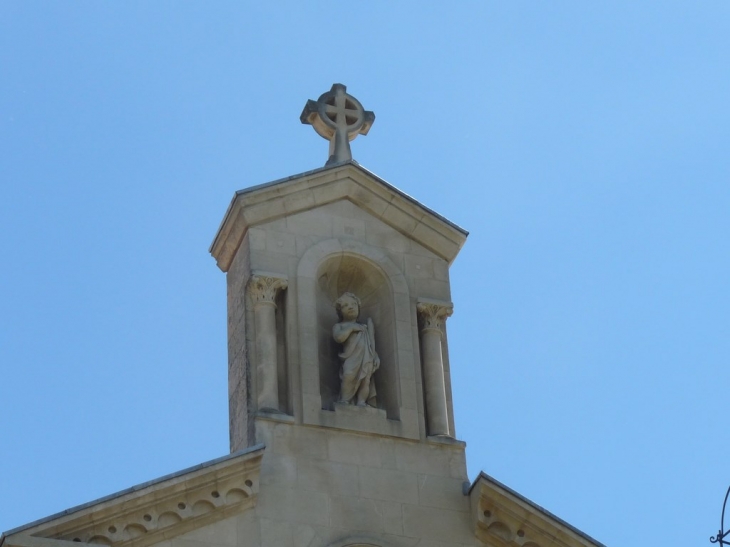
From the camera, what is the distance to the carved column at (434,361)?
89.2 feet

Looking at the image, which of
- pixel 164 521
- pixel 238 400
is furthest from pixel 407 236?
pixel 164 521

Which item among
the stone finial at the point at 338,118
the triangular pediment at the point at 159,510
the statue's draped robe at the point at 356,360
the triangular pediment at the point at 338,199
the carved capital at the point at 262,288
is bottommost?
the triangular pediment at the point at 159,510

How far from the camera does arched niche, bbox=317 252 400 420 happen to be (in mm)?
27359

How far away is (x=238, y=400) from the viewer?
2694 cm

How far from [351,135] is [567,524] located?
6269 millimetres

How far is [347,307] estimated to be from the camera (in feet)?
91.8

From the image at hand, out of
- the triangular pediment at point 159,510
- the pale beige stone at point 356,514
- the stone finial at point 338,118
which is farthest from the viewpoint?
the stone finial at point 338,118

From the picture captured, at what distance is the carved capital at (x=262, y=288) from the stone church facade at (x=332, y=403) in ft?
0.08

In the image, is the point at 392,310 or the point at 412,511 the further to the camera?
the point at 392,310

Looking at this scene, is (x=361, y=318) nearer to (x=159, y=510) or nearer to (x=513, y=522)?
(x=513, y=522)

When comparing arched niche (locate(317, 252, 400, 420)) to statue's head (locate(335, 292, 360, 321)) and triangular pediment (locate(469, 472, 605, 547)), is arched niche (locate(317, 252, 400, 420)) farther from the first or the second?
triangular pediment (locate(469, 472, 605, 547))

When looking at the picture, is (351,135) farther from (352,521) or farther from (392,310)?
(352,521)

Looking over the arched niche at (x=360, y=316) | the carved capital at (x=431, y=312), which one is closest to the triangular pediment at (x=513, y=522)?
the arched niche at (x=360, y=316)

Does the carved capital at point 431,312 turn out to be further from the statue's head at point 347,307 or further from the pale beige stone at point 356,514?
the pale beige stone at point 356,514
